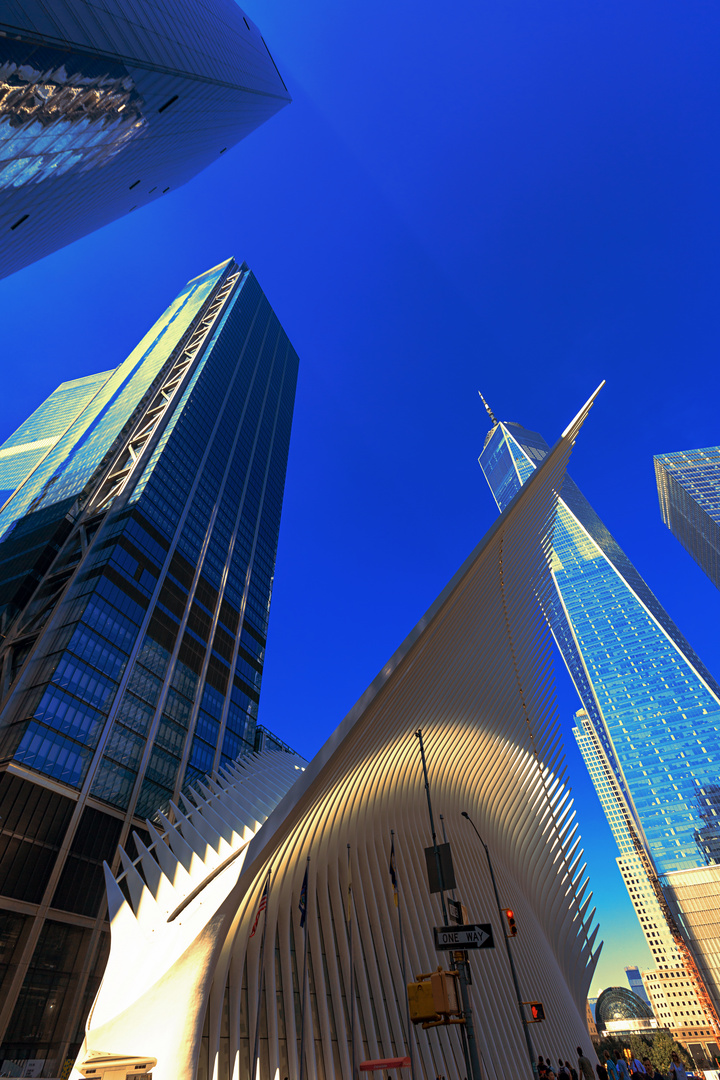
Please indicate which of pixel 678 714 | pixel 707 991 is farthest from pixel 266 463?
pixel 707 991

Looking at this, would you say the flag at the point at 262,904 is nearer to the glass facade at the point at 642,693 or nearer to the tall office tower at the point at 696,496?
the glass facade at the point at 642,693

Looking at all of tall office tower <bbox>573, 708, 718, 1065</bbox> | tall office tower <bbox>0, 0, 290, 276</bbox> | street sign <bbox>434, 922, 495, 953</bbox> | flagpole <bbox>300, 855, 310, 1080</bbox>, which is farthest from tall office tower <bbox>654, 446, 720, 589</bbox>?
street sign <bbox>434, 922, 495, 953</bbox>

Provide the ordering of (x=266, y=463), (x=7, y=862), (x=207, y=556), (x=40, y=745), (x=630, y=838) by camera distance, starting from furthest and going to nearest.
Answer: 1. (x=630, y=838)
2. (x=266, y=463)
3. (x=207, y=556)
4. (x=40, y=745)
5. (x=7, y=862)

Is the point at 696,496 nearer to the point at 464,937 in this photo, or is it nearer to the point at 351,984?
the point at 351,984

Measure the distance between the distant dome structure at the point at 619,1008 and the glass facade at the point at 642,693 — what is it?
39.3m

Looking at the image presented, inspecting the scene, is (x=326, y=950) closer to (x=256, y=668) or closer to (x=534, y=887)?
(x=534, y=887)

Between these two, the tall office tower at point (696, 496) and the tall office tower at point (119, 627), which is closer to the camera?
the tall office tower at point (119, 627)

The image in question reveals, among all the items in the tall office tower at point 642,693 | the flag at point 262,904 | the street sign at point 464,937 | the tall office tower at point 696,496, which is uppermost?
the tall office tower at point 696,496

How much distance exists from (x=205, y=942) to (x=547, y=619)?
966 inches

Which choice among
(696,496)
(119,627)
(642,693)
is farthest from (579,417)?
(642,693)

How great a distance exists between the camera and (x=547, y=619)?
112 ft

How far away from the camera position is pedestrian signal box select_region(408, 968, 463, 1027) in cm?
813

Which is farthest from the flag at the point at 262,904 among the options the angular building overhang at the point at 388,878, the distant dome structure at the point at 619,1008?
the distant dome structure at the point at 619,1008

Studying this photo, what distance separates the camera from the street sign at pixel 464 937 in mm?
9141
